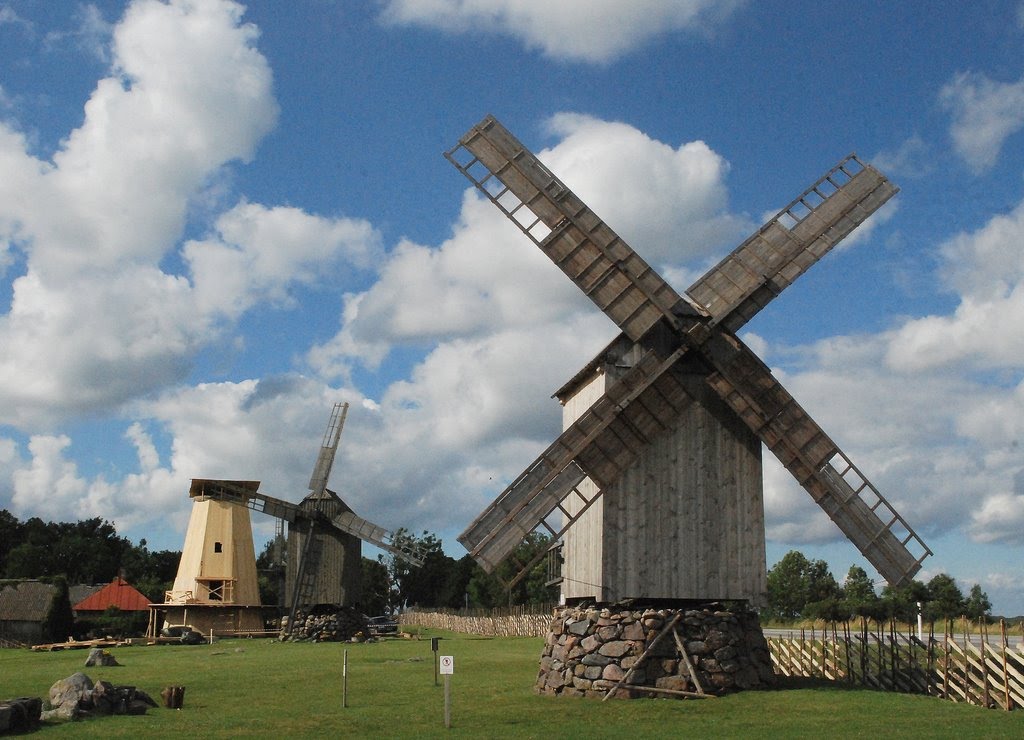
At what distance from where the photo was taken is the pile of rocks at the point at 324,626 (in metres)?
46.5

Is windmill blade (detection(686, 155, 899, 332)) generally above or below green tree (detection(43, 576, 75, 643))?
above

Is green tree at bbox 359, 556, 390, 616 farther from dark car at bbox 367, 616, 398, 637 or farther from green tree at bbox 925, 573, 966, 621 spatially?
green tree at bbox 925, 573, 966, 621

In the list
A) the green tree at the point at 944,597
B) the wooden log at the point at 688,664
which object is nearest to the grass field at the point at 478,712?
the wooden log at the point at 688,664

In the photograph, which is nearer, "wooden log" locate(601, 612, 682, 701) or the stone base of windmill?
"wooden log" locate(601, 612, 682, 701)

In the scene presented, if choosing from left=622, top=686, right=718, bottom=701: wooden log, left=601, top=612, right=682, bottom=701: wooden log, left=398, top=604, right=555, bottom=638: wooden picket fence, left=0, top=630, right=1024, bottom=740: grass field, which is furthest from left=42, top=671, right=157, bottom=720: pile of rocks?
left=398, top=604, right=555, bottom=638: wooden picket fence

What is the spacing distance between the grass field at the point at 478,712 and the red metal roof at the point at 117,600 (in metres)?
32.8

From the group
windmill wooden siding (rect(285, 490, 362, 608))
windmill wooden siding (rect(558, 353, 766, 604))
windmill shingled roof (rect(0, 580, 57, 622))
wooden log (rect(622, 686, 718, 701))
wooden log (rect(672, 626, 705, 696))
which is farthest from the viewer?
windmill shingled roof (rect(0, 580, 57, 622))

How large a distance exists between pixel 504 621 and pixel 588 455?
124 feet

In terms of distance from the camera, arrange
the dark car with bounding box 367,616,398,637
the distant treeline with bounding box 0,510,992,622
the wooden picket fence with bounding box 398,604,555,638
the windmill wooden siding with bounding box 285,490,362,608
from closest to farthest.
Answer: the windmill wooden siding with bounding box 285,490,362,608
the wooden picket fence with bounding box 398,604,555,638
the dark car with bounding box 367,616,398,637
the distant treeline with bounding box 0,510,992,622

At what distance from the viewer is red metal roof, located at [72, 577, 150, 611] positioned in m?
60.5

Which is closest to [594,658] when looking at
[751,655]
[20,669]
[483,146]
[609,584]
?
[609,584]

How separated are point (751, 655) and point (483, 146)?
38.7ft

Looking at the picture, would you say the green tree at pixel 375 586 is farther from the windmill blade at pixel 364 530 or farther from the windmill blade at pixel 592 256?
the windmill blade at pixel 592 256

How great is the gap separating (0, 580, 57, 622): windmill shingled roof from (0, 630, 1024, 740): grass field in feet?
95.1
